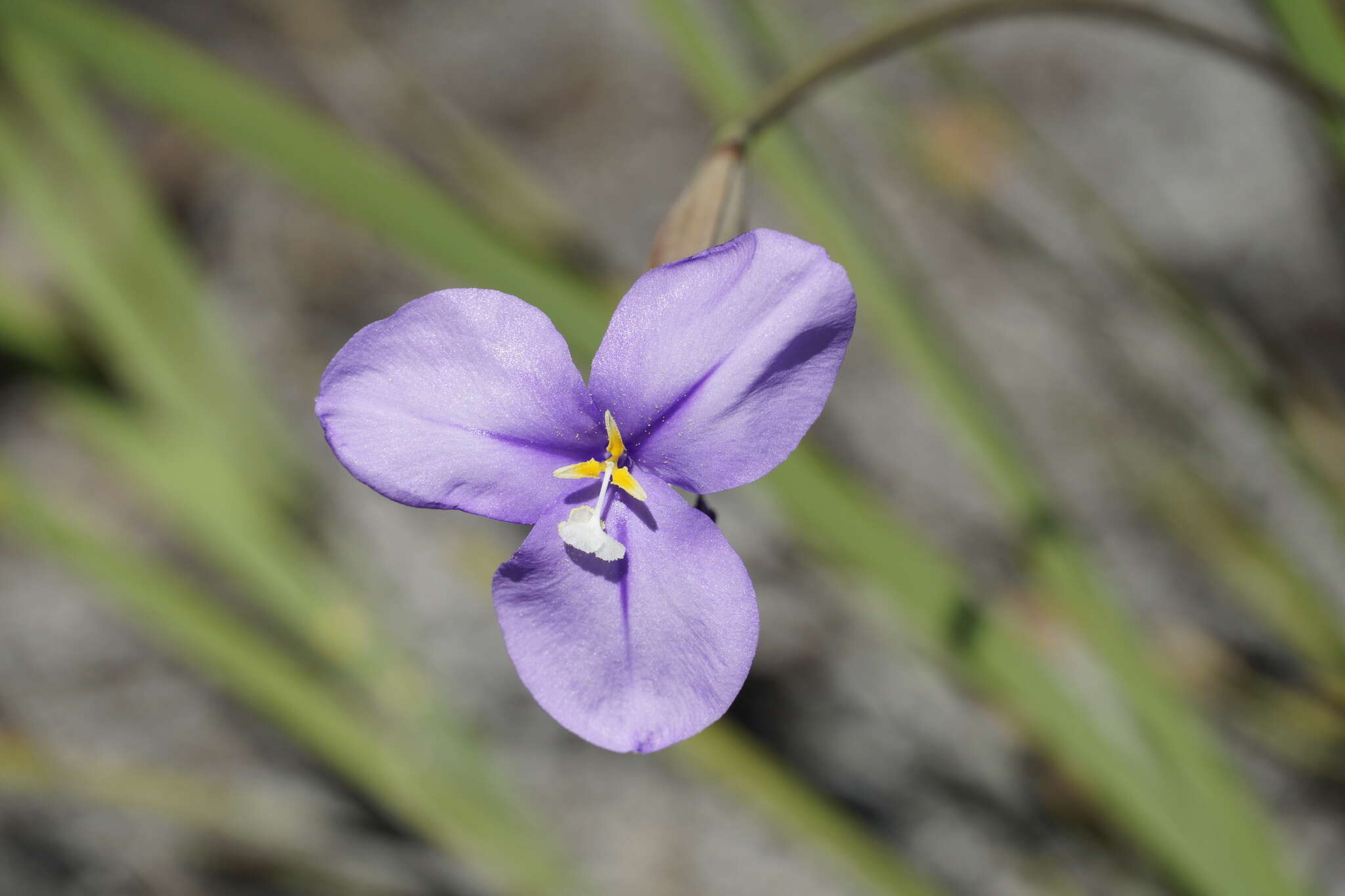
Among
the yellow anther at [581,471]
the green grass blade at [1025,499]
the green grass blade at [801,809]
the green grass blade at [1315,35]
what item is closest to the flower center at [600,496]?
the yellow anther at [581,471]

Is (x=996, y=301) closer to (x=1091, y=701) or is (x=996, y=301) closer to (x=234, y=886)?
(x=1091, y=701)

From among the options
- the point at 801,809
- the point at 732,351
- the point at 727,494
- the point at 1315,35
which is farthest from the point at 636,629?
the point at 727,494

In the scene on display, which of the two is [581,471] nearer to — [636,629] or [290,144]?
[636,629]

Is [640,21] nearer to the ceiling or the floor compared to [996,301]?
nearer to the ceiling

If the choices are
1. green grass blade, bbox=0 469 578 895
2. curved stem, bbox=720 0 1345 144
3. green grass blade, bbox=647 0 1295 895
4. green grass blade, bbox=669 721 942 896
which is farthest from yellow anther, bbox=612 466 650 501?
green grass blade, bbox=0 469 578 895

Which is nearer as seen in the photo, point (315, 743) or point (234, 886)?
point (315, 743)

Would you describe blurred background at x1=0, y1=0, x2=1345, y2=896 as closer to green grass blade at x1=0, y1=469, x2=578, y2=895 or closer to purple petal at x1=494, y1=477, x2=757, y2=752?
green grass blade at x1=0, y1=469, x2=578, y2=895

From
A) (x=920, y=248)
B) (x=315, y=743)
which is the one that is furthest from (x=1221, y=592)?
(x=315, y=743)
